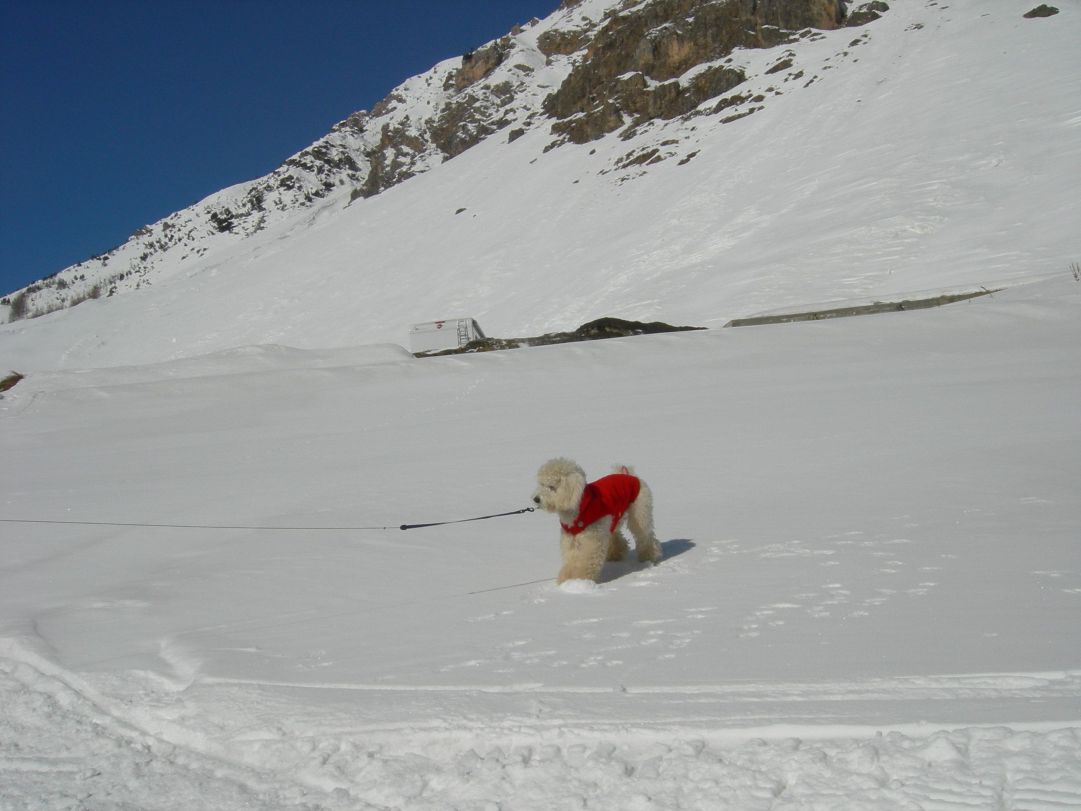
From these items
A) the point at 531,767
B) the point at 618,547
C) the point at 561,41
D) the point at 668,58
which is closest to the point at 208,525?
the point at 618,547

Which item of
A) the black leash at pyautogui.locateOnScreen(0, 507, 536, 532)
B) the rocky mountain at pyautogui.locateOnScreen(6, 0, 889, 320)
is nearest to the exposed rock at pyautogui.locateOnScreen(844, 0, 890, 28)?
the rocky mountain at pyautogui.locateOnScreen(6, 0, 889, 320)

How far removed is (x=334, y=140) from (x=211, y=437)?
639 ft

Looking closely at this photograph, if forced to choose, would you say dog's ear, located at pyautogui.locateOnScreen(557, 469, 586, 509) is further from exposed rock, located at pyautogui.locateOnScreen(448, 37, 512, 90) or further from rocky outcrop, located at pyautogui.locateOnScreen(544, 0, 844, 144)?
exposed rock, located at pyautogui.locateOnScreen(448, 37, 512, 90)

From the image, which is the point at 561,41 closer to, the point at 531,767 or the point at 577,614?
the point at 577,614

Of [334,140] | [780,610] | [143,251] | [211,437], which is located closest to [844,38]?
[211,437]

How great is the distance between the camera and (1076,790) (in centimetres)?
244

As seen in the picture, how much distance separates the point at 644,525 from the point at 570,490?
0.88m

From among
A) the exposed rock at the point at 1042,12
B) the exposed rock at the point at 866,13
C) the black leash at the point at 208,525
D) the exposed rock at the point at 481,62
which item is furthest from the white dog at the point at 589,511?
the exposed rock at the point at 481,62

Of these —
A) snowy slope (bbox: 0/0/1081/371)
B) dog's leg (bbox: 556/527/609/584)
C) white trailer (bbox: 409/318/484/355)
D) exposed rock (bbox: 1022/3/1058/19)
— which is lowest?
dog's leg (bbox: 556/527/609/584)

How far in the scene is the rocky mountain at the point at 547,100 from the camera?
62.4 metres

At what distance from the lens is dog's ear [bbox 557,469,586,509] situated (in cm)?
531

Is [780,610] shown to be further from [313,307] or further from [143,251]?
[143,251]

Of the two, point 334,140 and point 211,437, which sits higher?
point 334,140

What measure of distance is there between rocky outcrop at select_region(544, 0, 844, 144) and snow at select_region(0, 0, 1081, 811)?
43.7 metres
